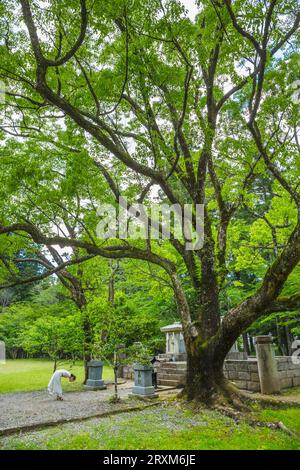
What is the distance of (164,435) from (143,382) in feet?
12.7

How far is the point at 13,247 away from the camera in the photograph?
29.9ft

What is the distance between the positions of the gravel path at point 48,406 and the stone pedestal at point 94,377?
47 cm

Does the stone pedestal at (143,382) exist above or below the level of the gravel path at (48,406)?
above

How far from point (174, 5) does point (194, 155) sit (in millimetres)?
4268

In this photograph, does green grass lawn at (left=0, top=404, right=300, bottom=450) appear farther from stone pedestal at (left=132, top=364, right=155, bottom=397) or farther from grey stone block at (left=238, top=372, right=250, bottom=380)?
grey stone block at (left=238, top=372, right=250, bottom=380)

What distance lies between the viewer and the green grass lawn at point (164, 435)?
473 centimetres

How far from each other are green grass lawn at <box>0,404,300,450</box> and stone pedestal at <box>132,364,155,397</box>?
244cm

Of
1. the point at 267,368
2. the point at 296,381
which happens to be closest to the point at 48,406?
the point at 267,368

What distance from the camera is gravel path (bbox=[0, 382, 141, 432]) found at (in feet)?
21.0

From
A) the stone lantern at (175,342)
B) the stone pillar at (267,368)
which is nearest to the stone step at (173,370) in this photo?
the stone lantern at (175,342)

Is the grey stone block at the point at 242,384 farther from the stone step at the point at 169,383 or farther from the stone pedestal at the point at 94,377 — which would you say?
the stone pedestal at the point at 94,377

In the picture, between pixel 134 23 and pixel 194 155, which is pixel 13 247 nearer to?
pixel 194 155

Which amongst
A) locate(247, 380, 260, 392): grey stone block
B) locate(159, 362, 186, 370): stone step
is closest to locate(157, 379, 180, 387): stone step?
locate(159, 362, 186, 370): stone step
